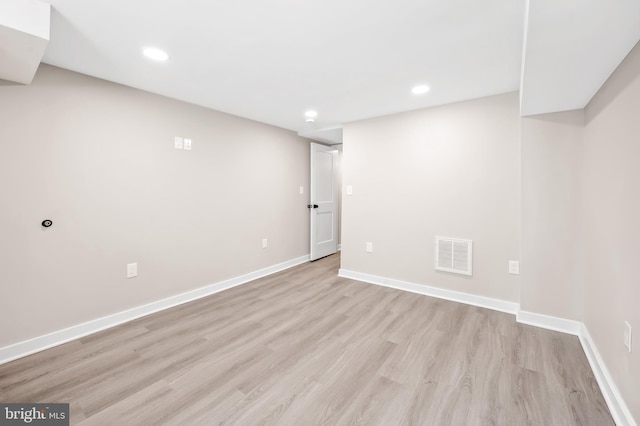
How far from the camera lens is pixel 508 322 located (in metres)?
2.52

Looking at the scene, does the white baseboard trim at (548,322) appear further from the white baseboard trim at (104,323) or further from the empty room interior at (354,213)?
the white baseboard trim at (104,323)

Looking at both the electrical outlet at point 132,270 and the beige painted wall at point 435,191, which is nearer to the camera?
the electrical outlet at point 132,270

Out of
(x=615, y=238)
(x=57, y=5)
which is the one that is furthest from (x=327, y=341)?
(x=57, y=5)

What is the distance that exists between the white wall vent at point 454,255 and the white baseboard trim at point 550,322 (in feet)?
1.94

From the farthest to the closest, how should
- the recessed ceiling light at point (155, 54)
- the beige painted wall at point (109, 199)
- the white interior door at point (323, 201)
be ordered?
1. the white interior door at point (323, 201)
2. the beige painted wall at point (109, 199)
3. the recessed ceiling light at point (155, 54)

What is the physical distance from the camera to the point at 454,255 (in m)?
3.03

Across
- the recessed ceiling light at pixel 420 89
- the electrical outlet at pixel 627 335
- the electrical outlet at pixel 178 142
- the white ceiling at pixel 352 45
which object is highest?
the recessed ceiling light at pixel 420 89

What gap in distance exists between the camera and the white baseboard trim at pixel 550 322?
231 centimetres

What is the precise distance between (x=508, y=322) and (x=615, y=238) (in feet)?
4.19

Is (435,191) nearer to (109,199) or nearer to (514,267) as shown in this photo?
(514,267)

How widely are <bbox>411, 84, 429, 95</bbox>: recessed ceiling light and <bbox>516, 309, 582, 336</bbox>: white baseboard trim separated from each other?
2.26 metres

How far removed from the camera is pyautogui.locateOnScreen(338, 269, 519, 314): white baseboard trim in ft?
9.11

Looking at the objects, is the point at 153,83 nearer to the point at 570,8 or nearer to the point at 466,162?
the point at 570,8

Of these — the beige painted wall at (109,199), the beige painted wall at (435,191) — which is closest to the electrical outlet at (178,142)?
the beige painted wall at (109,199)
